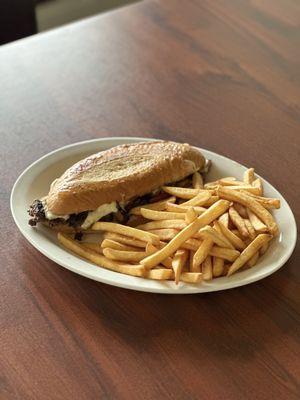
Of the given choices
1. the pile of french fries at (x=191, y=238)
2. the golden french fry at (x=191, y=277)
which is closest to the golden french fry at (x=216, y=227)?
the pile of french fries at (x=191, y=238)

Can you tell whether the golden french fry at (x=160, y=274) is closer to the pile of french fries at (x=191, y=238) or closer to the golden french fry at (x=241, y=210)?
the pile of french fries at (x=191, y=238)

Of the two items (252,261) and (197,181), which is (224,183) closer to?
(197,181)

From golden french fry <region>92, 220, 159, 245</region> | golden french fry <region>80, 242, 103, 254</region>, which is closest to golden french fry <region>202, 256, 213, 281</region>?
golden french fry <region>92, 220, 159, 245</region>

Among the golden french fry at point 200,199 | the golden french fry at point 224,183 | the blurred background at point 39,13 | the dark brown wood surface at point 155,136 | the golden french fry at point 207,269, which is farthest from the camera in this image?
the blurred background at point 39,13

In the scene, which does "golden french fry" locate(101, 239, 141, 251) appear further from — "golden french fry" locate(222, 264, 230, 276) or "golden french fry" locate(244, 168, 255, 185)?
"golden french fry" locate(244, 168, 255, 185)

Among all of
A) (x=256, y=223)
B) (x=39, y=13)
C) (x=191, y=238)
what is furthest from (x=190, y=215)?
(x=39, y=13)

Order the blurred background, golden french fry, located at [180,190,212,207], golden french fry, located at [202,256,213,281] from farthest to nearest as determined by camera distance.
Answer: the blurred background < golden french fry, located at [180,190,212,207] < golden french fry, located at [202,256,213,281]

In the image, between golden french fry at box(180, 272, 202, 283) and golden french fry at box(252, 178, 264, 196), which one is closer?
golden french fry at box(180, 272, 202, 283)
